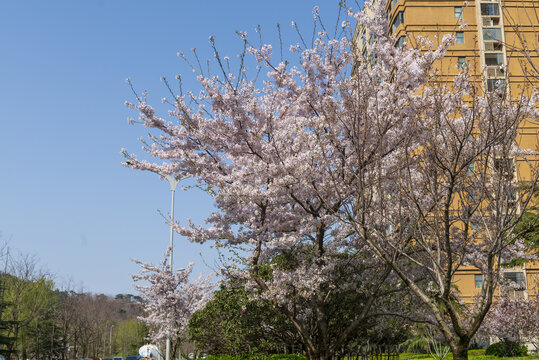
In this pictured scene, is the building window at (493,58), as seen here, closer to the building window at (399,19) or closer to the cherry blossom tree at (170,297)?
the building window at (399,19)

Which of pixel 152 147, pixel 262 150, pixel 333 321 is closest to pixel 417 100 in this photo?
pixel 262 150

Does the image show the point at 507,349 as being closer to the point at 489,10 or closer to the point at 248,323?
the point at 248,323

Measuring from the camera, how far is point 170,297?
29.8 meters

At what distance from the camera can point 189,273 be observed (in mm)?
30734

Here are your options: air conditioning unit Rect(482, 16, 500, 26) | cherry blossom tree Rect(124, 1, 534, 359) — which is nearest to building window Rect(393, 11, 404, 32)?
air conditioning unit Rect(482, 16, 500, 26)

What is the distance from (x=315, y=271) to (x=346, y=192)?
6.65 feet

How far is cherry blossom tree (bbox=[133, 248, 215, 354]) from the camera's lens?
29.1m

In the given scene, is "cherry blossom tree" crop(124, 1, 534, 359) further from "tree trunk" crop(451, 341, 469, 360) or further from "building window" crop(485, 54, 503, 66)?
"building window" crop(485, 54, 503, 66)

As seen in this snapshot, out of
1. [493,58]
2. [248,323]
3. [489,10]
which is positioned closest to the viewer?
[248,323]

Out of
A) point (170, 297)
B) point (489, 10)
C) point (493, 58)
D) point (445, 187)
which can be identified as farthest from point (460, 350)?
point (489, 10)

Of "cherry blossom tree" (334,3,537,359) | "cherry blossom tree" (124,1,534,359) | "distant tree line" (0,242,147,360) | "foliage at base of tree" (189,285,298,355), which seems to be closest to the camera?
"cherry blossom tree" (334,3,537,359)

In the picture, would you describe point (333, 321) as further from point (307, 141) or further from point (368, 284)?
point (307, 141)

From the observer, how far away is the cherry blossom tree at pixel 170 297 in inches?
1147

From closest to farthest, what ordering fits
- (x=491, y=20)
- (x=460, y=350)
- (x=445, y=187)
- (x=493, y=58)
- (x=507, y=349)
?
1. (x=460, y=350)
2. (x=445, y=187)
3. (x=507, y=349)
4. (x=493, y=58)
5. (x=491, y=20)
